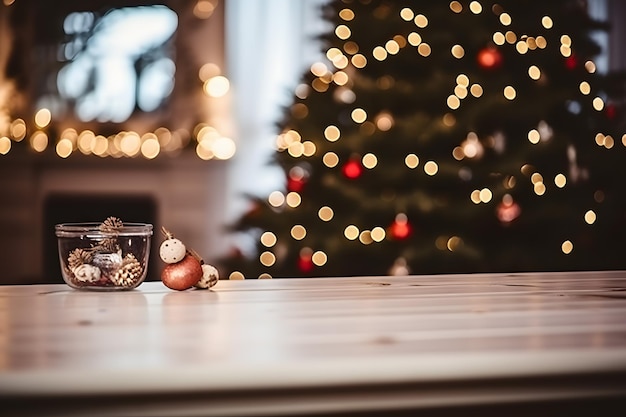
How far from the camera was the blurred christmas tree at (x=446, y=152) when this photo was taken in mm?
2697

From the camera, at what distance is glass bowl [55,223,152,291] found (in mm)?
1111

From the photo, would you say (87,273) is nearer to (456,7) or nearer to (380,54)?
(380,54)

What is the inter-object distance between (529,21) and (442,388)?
8.39ft

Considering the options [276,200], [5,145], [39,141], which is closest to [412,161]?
[276,200]

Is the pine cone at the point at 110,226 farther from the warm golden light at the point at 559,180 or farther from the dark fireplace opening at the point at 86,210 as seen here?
the dark fireplace opening at the point at 86,210

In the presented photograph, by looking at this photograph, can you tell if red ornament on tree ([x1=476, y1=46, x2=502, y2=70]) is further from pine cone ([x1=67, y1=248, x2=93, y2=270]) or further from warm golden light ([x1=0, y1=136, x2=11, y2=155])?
warm golden light ([x1=0, y1=136, x2=11, y2=155])

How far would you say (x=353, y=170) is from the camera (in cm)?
272

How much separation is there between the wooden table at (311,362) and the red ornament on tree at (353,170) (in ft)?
5.91

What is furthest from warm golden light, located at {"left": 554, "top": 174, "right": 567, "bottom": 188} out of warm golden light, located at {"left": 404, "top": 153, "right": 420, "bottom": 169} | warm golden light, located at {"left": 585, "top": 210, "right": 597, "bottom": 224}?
warm golden light, located at {"left": 404, "top": 153, "right": 420, "bottom": 169}

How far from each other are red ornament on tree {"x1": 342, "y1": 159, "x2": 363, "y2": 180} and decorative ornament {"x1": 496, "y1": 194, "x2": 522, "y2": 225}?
1.82ft

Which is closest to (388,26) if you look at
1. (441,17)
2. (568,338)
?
(441,17)

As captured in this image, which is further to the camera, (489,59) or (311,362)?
(489,59)

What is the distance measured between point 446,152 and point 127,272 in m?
1.85

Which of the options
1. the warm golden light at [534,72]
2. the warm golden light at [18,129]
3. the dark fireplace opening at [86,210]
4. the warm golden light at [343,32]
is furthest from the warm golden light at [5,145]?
the warm golden light at [534,72]
